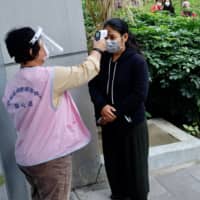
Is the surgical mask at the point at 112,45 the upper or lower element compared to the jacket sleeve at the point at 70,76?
upper

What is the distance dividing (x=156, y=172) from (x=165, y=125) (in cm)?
107

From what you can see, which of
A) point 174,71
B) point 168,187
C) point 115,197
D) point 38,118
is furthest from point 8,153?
point 174,71

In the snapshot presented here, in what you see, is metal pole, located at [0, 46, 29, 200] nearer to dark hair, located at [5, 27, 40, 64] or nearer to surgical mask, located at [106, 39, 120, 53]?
dark hair, located at [5, 27, 40, 64]

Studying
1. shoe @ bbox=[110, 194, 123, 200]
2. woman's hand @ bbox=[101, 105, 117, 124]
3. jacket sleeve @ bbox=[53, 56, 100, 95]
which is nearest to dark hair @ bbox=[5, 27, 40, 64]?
jacket sleeve @ bbox=[53, 56, 100, 95]

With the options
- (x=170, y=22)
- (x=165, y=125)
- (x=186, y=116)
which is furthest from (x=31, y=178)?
(x=170, y=22)

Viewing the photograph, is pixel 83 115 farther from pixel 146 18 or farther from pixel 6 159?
pixel 146 18

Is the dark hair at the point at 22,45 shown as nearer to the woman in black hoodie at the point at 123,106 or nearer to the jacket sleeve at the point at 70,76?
the jacket sleeve at the point at 70,76

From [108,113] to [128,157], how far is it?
1.40 ft

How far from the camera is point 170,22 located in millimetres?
5965

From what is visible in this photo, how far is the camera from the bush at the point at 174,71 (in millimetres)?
4410

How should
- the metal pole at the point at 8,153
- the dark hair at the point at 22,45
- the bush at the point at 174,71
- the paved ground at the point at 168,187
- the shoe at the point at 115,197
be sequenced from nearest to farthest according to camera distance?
the dark hair at the point at 22,45
the metal pole at the point at 8,153
the shoe at the point at 115,197
the paved ground at the point at 168,187
the bush at the point at 174,71

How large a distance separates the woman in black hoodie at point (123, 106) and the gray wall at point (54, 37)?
34 cm

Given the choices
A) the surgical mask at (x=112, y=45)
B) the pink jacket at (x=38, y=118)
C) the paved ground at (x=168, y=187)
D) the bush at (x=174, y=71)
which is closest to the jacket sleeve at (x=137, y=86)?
the surgical mask at (x=112, y=45)

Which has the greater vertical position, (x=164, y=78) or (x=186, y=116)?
(x=164, y=78)
